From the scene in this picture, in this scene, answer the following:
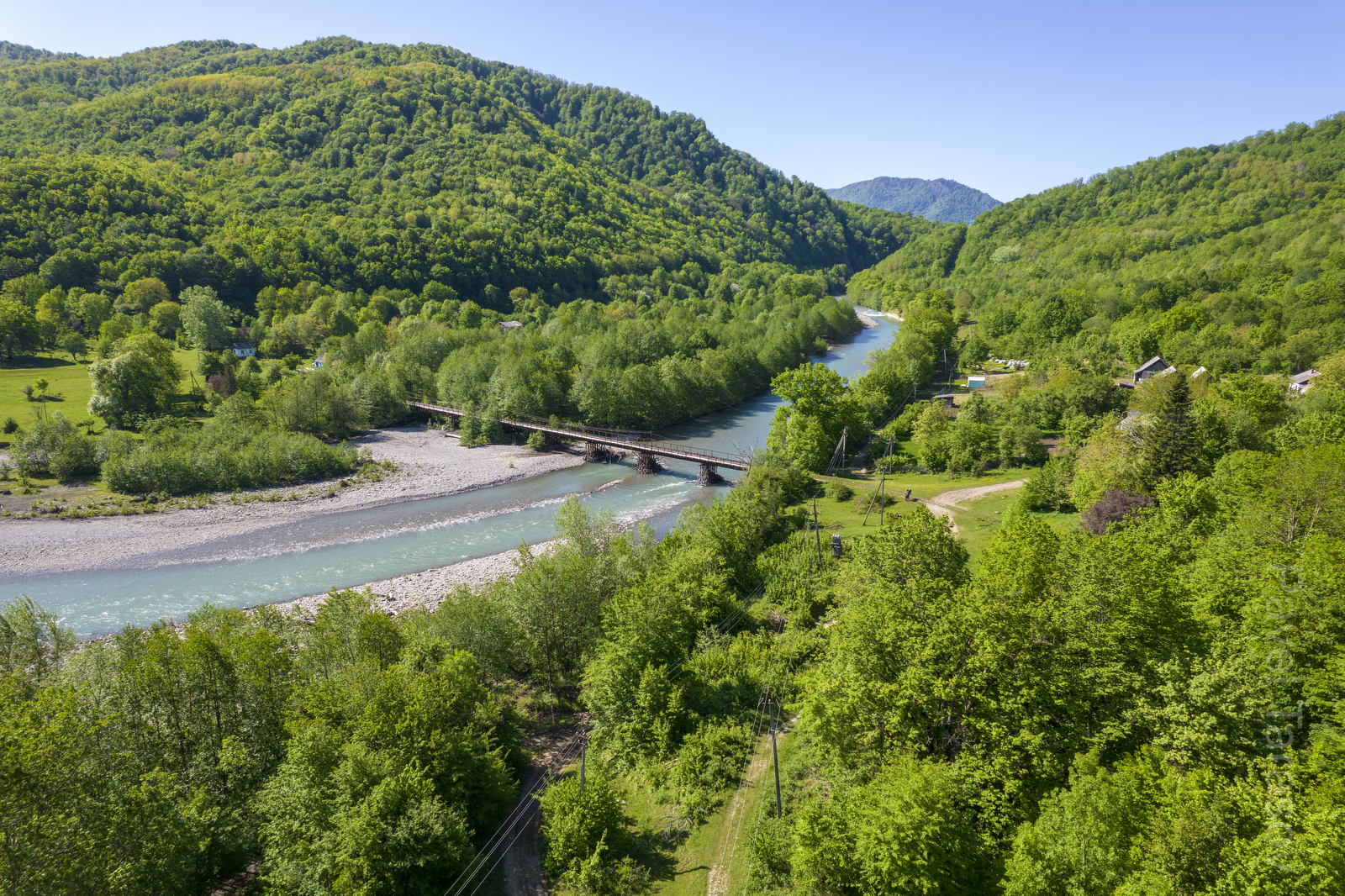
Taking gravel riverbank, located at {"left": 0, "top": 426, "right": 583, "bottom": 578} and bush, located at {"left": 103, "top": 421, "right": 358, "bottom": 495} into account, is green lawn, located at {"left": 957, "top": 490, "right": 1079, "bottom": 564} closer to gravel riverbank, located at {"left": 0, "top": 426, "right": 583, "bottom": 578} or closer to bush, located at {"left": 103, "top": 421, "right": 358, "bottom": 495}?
gravel riverbank, located at {"left": 0, "top": 426, "right": 583, "bottom": 578}

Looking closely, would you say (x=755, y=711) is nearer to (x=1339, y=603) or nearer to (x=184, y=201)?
(x=1339, y=603)

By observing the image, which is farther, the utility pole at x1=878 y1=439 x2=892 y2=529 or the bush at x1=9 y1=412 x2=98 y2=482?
the bush at x1=9 y1=412 x2=98 y2=482

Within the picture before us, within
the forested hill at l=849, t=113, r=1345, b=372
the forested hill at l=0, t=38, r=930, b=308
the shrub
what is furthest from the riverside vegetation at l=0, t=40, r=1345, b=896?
the forested hill at l=0, t=38, r=930, b=308

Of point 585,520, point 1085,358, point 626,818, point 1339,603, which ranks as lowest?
point 626,818

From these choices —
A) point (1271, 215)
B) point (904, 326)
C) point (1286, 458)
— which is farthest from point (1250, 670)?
point (1271, 215)

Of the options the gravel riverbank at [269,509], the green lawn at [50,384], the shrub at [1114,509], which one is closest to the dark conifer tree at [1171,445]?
the shrub at [1114,509]

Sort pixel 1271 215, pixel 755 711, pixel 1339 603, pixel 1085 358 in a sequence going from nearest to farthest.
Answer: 1. pixel 1339 603
2. pixel 755 711
3. pixel 1085 358
4. pixel 1271 215

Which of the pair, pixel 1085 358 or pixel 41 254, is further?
pixel 41 254
